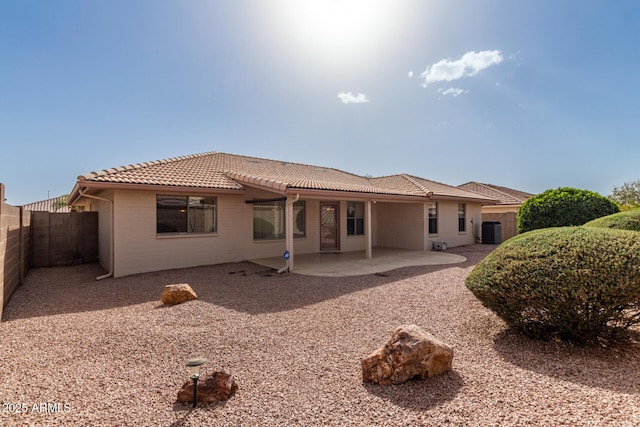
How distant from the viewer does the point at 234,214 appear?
11.2 meters

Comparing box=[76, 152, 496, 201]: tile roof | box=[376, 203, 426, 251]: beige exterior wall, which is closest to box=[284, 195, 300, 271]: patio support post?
box=[76, 152, 496, 201]: tile roof

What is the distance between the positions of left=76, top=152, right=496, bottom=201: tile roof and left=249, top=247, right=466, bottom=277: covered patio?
270 centimetres

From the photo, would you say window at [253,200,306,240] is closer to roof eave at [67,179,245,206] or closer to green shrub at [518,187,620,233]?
roof eave at [67,179,245,206]

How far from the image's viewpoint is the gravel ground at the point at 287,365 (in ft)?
8.46

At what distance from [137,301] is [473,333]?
675 cm

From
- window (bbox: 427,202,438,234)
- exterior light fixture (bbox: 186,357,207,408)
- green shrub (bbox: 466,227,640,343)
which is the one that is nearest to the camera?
exterior light fixture (bbox: 186,357,207,408)

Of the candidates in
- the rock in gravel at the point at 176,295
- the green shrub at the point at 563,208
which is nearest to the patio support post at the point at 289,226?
the rock in gravel at the point at 176,295

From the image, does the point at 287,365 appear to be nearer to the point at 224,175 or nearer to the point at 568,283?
the point at 568,283

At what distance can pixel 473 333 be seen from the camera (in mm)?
4441

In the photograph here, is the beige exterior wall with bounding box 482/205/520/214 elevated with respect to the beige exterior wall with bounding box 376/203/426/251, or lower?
elevated

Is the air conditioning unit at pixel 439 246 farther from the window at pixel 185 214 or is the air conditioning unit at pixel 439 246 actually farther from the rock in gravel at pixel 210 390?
the rock in gravel at pixel 210 390

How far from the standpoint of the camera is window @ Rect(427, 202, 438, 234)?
50.4 ft

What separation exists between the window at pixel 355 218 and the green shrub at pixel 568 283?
404 inches

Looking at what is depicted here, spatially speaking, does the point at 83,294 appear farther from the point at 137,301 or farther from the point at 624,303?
the point at 624,303
